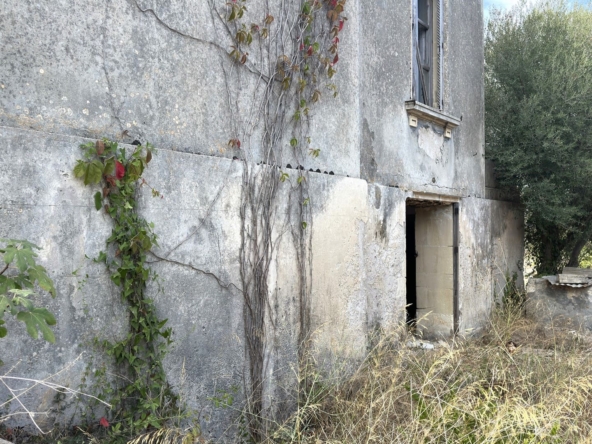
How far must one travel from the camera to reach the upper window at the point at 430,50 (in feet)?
22.0

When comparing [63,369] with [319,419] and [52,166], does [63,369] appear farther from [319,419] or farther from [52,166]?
[319,419]

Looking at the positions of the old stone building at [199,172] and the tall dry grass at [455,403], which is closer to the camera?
the old stone building at [199,172]

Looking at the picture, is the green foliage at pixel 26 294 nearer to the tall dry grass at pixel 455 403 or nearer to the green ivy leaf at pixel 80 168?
the green ivy leaf at pixel 80 168

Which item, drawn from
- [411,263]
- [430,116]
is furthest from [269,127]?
[411,263]

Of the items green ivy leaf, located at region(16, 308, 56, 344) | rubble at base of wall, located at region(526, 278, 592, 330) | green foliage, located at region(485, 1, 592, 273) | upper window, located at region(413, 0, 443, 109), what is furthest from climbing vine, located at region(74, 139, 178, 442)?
green foliage, located at region(485, 1, 592, 273)

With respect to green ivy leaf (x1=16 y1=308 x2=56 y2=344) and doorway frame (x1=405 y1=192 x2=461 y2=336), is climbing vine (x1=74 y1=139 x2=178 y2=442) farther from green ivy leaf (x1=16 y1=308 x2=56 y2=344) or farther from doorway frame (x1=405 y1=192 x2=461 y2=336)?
doorway frame (x1=405 y1=192 x2=461 y2=336)

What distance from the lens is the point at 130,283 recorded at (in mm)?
3193

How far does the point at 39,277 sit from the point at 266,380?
7.20 ft

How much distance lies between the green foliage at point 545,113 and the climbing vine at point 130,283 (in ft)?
20.6

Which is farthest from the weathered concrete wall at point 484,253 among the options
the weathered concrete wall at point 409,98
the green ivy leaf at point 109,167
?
the green ivy leaf at point 109,167

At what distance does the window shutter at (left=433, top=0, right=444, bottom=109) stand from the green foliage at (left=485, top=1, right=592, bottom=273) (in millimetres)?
1859

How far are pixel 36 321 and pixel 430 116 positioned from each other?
16.9 feet

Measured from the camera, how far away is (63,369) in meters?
2.92

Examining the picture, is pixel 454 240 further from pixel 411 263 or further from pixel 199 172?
pixel 199 172
